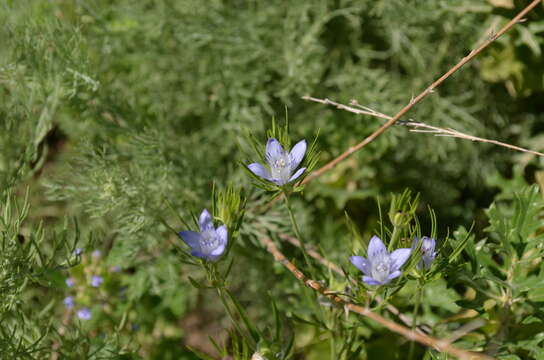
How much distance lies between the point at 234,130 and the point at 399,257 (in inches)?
43.4

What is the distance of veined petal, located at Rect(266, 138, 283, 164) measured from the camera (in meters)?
1.02

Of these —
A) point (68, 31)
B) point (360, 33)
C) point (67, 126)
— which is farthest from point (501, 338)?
point (67, 126)

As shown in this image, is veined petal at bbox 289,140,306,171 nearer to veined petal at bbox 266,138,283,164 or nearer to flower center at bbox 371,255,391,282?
veined petal at bbox 266,138,283,164

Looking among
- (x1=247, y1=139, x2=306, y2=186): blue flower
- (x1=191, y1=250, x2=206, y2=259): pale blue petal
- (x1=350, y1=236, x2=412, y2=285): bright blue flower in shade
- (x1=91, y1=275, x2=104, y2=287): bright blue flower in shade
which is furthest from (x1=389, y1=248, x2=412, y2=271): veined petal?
(x1=91, y1=275, x2=104, y2=287): bright blue flower in shade

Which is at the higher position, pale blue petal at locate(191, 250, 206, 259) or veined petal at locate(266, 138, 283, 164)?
veined petal at locate(266, 138, 283, 164)

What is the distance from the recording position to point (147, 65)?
2045 mm

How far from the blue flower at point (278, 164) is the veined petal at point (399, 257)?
8.6 inches

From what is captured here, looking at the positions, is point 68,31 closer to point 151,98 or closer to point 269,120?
point 151,98

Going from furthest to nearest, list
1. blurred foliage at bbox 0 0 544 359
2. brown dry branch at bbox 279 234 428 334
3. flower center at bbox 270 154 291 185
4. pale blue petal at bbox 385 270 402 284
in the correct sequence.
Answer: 1. blurred foliage at bbox 0 0 544 359
2. brown dry branch at bbox 279 234 428 334
3. flower center at bbox 270 154 291 185
4. pale blue petal at bbox 385 270 402 284

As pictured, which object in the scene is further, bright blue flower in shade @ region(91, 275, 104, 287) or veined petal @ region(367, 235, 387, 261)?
bright blue flower in shade @ region(91, 275, 104, 287)

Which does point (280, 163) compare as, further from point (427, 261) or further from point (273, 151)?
point (427, 261)

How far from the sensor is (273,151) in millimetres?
1024

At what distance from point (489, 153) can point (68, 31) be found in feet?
5.23

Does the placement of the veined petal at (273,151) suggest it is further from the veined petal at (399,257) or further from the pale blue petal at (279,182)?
the veined petal at (399,257)
